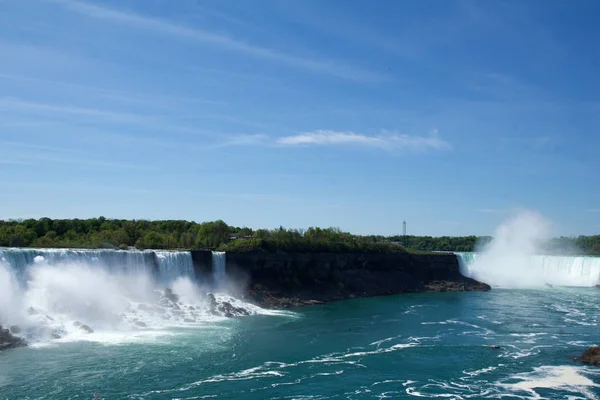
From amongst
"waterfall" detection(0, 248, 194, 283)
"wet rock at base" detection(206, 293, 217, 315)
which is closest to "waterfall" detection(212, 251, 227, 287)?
"waterfall" detection(0, 248, 194, 283)

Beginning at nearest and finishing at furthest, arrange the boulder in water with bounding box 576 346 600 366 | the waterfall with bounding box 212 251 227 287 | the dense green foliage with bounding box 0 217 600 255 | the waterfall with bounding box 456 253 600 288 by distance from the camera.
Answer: the boulder in water with bounding box 576 346 600 366 < the waterfall with bounding box 212 251 227 287 < the dense green foliage with bounding box 0 217 600 255 < the waterfall with bounding box 456 253 600 288

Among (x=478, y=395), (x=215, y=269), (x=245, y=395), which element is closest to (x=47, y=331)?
(x=245, y=395)

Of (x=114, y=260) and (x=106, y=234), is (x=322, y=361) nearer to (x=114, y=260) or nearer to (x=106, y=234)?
(x=114, y=260)

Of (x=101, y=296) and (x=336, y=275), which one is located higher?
Answer: (x=336, y=275)

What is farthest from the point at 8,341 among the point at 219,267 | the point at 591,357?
the point at 591,357

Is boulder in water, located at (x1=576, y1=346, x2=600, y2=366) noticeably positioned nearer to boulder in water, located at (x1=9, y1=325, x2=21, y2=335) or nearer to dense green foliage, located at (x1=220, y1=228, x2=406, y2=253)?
boulder in water, located at (x1=9, y1=325, x2=21, y2=335)

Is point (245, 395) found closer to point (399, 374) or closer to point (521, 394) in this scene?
point (399, 374)

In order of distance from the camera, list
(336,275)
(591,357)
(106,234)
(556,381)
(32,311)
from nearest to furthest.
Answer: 1. (556,381)
2. (591,357)
3. (32,311)
4. (106,234)
5. (336,275)
